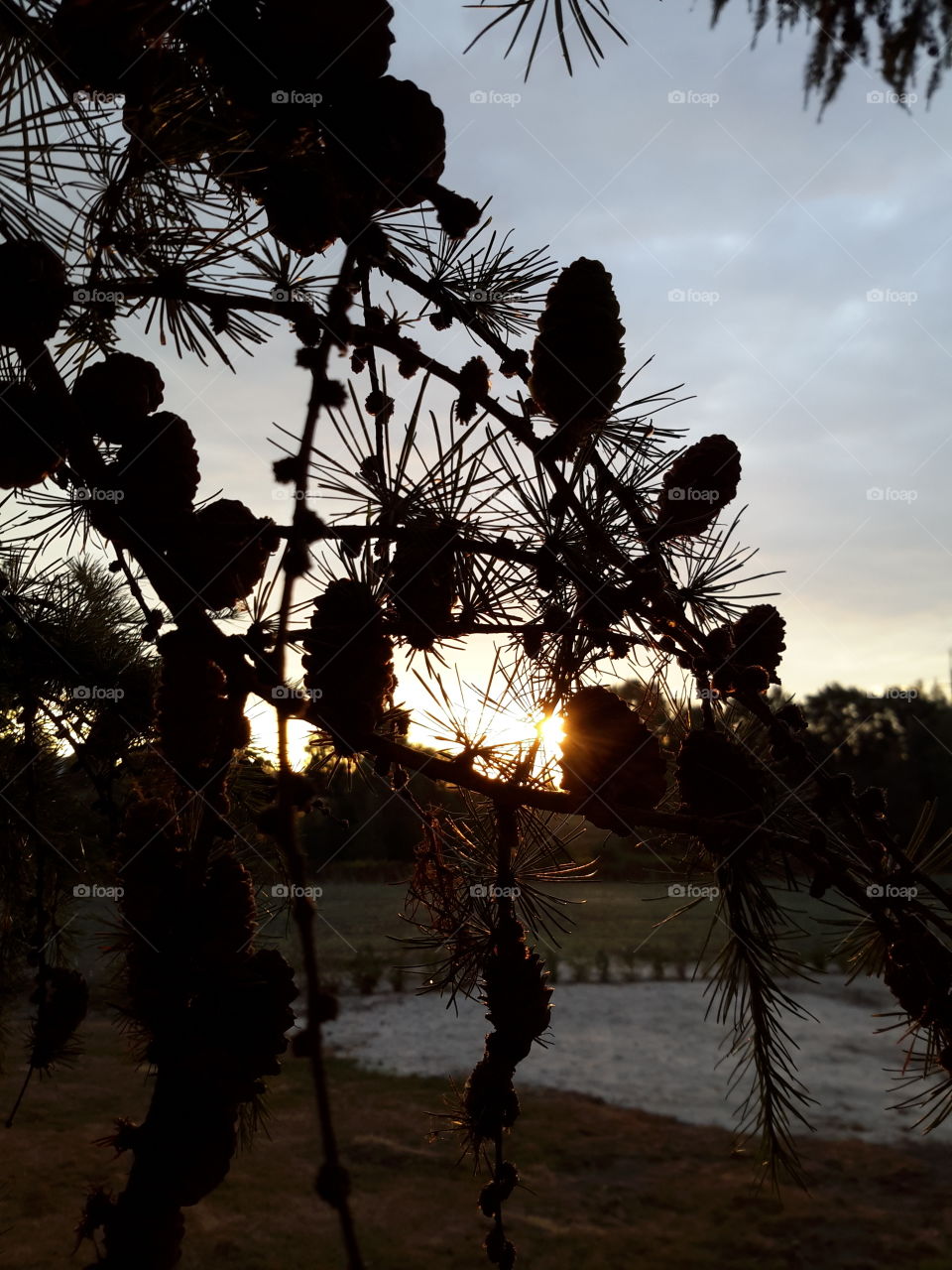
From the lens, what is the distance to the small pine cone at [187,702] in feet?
1.29

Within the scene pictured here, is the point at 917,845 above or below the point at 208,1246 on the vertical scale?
above

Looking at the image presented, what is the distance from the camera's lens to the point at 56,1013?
53 centimetres

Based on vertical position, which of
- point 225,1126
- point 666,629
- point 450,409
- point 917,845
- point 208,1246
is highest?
point 450,409

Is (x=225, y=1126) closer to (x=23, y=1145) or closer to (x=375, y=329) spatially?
(x=375, y=329)

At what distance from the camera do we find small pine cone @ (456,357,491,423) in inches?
18.1

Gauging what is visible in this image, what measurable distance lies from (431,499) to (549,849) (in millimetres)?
248

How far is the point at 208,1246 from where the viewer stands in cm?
225

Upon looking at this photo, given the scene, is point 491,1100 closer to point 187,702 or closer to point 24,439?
point 187,702

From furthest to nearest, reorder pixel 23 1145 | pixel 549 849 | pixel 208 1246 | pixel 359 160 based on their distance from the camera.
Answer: pixel 23 1145
pixel 208 1246
pixel 549 849
pixel 359 160

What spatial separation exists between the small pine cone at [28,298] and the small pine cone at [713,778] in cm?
35

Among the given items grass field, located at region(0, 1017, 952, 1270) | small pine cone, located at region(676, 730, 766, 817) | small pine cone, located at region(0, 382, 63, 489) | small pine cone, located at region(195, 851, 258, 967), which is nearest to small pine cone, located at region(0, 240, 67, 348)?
small pine cone, located at region(0, 382, 63, 489)

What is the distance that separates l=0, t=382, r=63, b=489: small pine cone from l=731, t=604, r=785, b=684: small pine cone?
1.20ft

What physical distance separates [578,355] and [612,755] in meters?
0.21

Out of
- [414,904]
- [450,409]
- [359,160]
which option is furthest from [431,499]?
[414,904]
